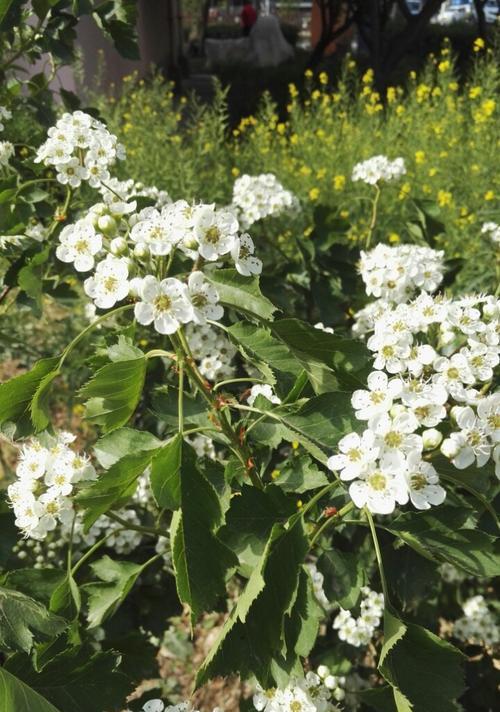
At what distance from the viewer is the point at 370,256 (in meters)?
1.89

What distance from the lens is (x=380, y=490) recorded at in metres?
0.96

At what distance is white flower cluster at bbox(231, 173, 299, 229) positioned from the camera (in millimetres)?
2363

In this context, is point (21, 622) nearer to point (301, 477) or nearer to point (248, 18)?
point (301, 477)

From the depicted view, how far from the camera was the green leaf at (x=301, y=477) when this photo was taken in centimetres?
120

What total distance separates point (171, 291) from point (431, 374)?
0.44m

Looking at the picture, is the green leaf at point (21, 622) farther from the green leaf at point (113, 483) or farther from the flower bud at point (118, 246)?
the flower bud at point (118, 246)

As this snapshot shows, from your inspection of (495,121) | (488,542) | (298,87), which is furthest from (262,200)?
(298,87)

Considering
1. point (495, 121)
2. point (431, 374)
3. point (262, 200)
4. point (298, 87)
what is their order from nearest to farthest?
point (431, 374)
point (262, 200)
point (495, 121)
point (298, 87)

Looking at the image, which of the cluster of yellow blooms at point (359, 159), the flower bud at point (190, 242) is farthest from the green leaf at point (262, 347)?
the cluster of yellow blooms at point (359, 159)

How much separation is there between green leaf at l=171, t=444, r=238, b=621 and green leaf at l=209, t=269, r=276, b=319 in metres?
0.24

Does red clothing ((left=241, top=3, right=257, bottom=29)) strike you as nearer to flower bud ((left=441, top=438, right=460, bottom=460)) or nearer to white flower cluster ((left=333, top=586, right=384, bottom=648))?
white flower cluster ((left=333, top=586, right=384, bottom=648))

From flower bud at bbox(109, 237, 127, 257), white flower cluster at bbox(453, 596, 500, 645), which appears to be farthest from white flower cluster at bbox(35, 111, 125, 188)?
white flower cluster at bbox(453, 596, 500, 645)

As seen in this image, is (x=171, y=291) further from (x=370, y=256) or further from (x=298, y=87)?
(x=298, y=87)

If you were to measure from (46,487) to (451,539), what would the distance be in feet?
2.30
